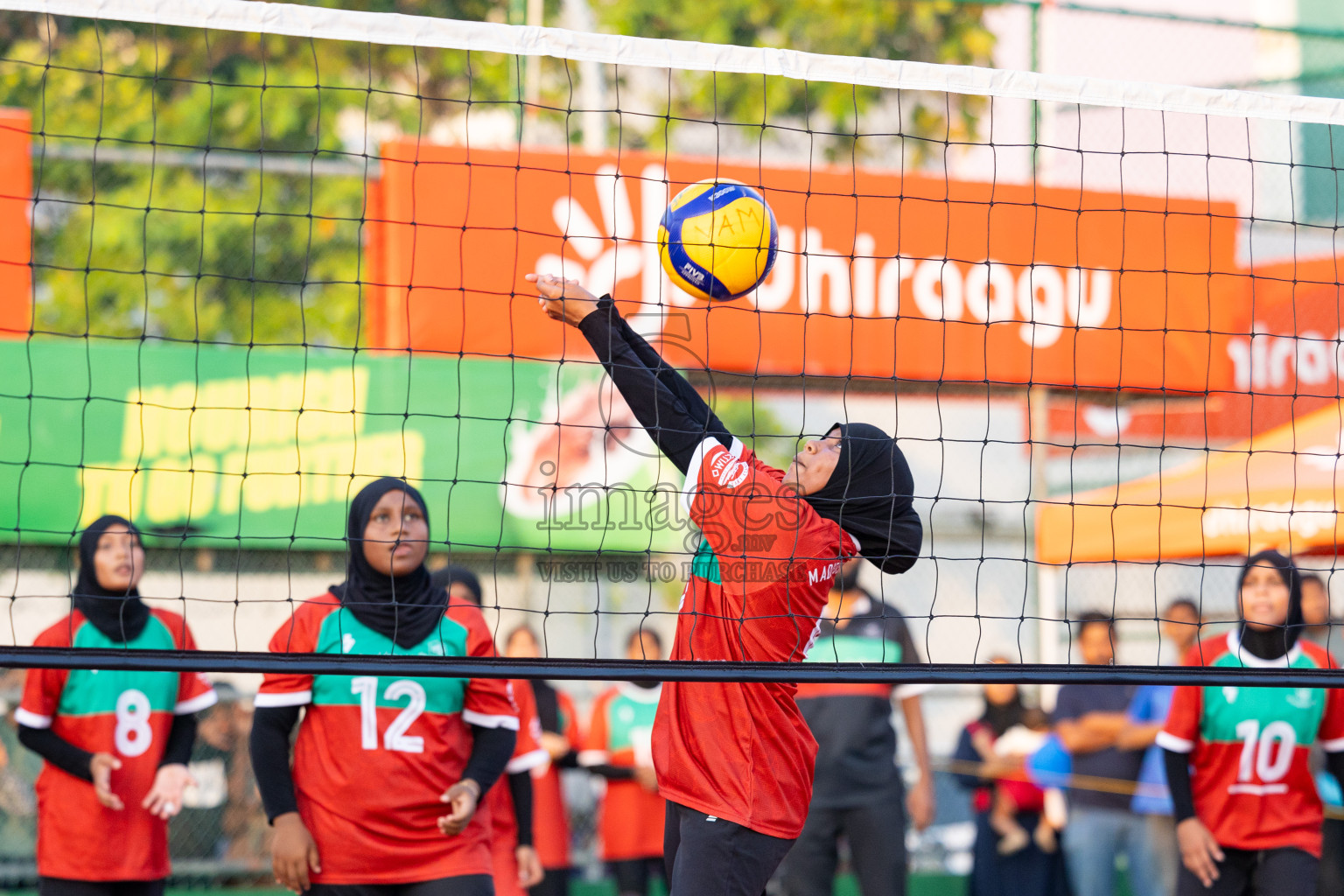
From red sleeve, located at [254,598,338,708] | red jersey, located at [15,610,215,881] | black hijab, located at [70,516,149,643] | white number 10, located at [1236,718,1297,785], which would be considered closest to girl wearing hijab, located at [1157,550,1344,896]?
white number 10, located at [1236,718,1297,785]

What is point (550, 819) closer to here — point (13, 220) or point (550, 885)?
point (550, 885)

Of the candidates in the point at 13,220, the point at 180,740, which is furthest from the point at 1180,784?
the point at 13,220

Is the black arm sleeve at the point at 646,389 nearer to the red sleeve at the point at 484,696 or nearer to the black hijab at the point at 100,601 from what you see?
the red sleeve at the point at 484,696

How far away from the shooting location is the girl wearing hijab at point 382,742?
392 cm

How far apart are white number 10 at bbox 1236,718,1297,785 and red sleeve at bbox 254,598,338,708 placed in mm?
3606

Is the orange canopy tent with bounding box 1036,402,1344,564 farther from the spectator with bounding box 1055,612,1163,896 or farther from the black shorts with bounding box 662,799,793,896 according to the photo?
the black shorts with bounding box 662,799,793,896

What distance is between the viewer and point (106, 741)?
4.71 metres

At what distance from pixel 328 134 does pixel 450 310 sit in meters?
4.53

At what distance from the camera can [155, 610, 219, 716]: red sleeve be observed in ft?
15.7

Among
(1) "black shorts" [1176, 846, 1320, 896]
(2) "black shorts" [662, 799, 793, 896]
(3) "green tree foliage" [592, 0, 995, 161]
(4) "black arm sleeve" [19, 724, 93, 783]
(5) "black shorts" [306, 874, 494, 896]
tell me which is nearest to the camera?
(2) "black shorts" [662, 799, 793, 896]

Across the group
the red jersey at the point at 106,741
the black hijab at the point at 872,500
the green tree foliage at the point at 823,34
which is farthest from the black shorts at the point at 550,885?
the green tree foliage at the point at 823,34

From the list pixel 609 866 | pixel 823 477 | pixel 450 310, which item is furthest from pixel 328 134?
pixel 823 477

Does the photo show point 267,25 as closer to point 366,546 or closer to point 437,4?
point 366,546

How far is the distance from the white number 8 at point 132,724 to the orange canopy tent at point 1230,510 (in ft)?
13.4
